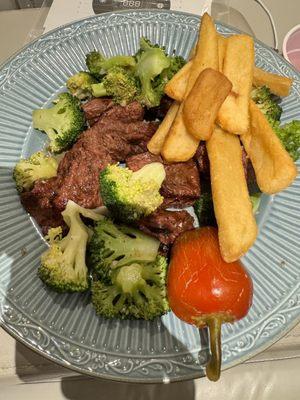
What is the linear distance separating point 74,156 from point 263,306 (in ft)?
3.13

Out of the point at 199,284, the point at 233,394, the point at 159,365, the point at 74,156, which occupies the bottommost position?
the point at 233,394

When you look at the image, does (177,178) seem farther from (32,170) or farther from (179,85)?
(32,170)

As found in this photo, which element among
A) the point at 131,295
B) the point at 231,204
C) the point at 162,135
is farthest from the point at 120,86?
the point at 131,295

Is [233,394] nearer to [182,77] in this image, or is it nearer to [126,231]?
[126,231]

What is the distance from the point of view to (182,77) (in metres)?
1.58

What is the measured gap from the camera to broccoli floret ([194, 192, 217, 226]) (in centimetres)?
162

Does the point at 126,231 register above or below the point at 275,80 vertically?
below

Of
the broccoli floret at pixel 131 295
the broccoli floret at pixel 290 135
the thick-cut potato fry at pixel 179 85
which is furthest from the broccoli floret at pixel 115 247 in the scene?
the broccoli floret at pixel 290 135

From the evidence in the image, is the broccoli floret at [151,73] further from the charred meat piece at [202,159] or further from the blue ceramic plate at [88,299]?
the blue ceramic plate at [88,299]

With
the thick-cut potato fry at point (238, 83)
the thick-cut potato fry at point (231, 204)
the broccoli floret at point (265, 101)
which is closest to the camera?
the thick-cut potato fry at point (231, 204)

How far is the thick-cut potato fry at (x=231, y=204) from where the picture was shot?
1.35 m

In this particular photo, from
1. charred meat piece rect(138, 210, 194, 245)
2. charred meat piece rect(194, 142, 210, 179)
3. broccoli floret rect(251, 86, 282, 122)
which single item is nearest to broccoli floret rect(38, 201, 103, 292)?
charred meat piece rect(138, 210, 194, 245)

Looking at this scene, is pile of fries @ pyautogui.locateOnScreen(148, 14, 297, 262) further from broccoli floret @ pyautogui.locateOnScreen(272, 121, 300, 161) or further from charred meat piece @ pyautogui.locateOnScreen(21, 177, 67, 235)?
charred meat piece @ pyautogui.locateOnScreen(21, 177, 67, 235)

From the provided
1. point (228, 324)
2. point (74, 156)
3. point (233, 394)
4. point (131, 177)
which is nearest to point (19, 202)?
point (74, 156)
